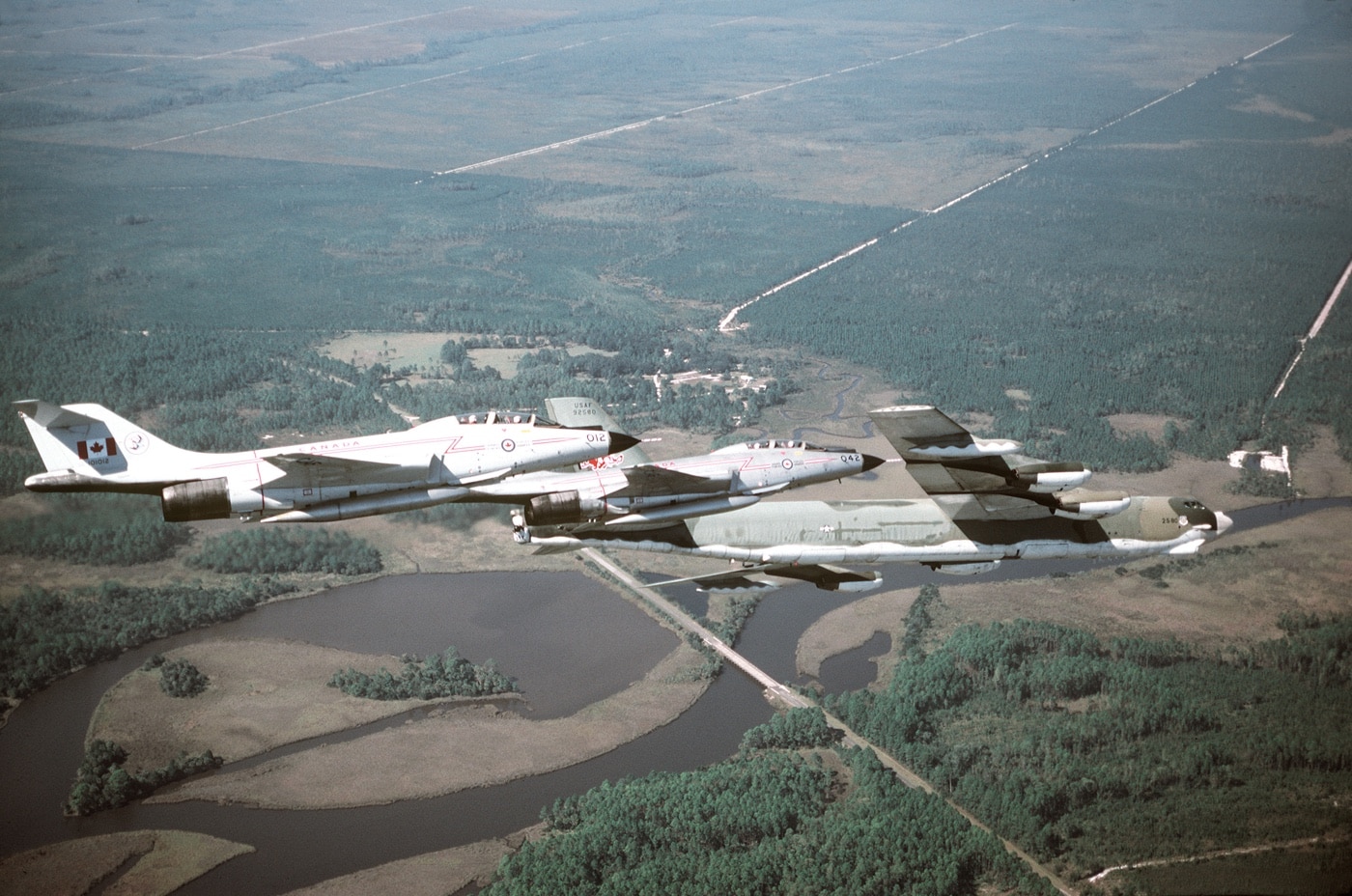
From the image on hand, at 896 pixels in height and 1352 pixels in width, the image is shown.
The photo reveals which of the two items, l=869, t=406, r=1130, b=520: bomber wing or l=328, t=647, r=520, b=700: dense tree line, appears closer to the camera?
l=869, t=406, r=1130, b=520: bomber wing

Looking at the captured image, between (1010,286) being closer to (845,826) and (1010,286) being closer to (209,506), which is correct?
(845,826)

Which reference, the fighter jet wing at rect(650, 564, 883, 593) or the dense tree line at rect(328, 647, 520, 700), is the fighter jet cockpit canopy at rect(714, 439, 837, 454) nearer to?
the fighter jet wing at rect(650, 564, 883, 593)

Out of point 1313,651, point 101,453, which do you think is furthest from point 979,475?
point 1313,651

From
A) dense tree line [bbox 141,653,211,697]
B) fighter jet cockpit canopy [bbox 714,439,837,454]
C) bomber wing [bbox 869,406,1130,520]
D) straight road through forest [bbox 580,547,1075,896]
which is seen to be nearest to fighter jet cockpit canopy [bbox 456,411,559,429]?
fighter jet cockpit canopy [bbox 714,439,837,454]

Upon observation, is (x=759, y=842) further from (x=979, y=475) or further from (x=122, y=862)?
(x=122, y=862)

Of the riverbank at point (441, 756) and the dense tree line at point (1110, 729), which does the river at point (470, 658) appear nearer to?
the riverbank at point (441, 756)

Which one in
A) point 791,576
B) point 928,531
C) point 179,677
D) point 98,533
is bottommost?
point 179,677

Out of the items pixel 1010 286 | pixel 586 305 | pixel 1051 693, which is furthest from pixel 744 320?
pixel 1051 693
